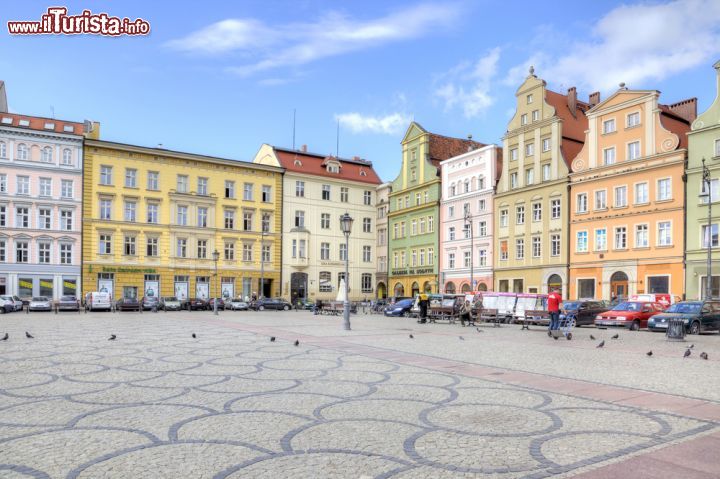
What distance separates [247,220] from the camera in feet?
212

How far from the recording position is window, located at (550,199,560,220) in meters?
49.2

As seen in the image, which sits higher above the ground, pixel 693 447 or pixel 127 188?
pixel 127 188

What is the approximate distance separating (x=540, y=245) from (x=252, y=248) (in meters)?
29.7

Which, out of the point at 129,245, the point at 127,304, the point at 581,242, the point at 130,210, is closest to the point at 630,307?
the point at 581,242

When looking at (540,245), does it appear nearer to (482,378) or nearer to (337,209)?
(337,209)

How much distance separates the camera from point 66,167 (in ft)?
180

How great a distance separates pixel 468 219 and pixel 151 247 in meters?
30.3

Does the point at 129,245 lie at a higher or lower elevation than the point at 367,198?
lower

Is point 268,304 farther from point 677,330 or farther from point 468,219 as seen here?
point 677,330

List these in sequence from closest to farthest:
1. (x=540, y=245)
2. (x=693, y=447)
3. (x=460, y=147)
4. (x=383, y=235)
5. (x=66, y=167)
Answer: (x=693, y=447) < (x=540, y=245) < (x=66, y=167) < (x=460, y=147) < (x=383, y=235)

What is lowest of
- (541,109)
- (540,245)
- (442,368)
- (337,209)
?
(442,368)

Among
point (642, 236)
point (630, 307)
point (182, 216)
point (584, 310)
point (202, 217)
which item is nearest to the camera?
point (630, 307)

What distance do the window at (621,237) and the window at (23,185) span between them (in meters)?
48.8

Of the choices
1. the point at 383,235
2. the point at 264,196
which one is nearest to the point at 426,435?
the point at 264,196
